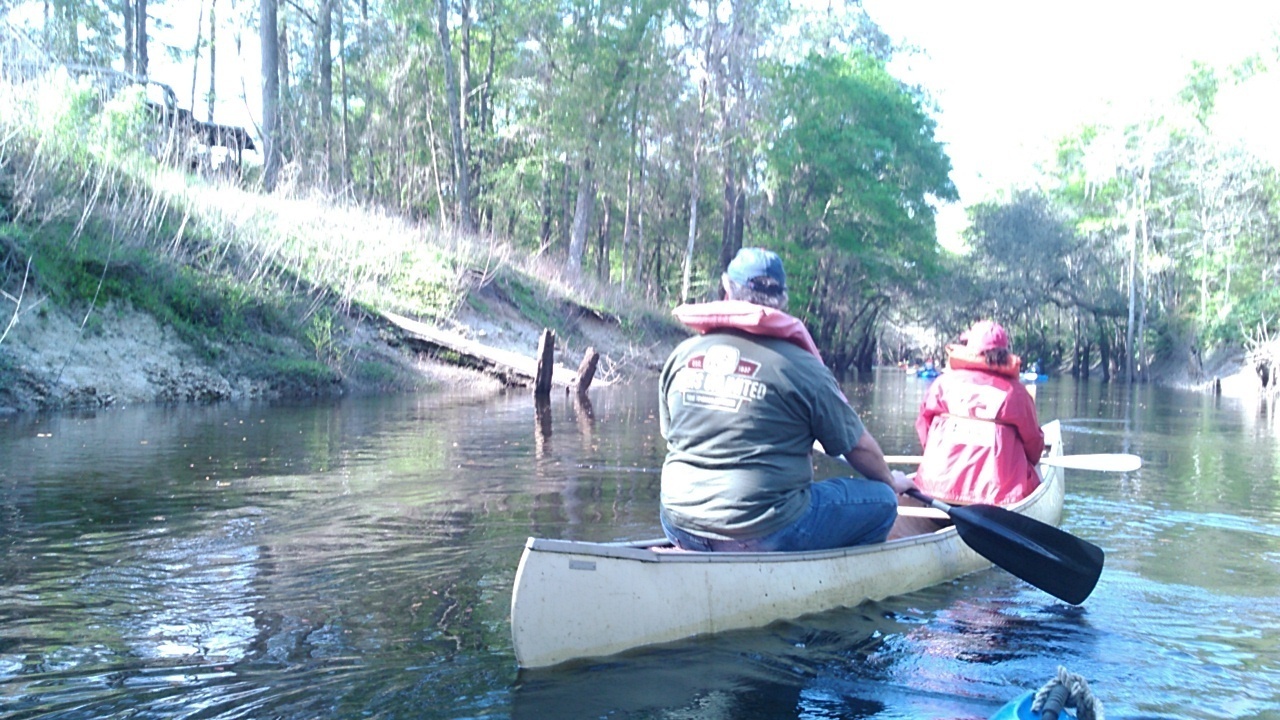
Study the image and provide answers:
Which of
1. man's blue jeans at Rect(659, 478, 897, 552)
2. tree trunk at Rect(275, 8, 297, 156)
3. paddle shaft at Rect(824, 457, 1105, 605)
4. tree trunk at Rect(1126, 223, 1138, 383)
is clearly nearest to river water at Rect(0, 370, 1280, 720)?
paddle shaft at Rect(824, 457, 1105, 605)

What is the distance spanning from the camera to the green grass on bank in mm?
15555

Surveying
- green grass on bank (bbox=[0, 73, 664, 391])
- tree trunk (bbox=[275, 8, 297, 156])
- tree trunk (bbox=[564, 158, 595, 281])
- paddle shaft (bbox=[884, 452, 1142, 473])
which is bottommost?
paddle shaft (bbox=[884, 452, 1142, 473])

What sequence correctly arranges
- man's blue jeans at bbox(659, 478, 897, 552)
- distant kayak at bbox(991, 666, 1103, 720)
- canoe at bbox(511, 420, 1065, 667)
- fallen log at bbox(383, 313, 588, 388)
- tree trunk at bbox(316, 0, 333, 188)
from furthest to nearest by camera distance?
tree trunk at bbox(316, 0, 333, 188), fallen log at bbox(383, 313, 588, 388), man's blue jeans at bbox(659, 478, 897, 552), canoe at bbox(511, 420, 1065, 667), distant kayak at bbox(991, 666, 1103, 720)

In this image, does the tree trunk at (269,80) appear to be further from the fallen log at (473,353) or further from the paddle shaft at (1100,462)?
the paddle shaft at (1100,462)

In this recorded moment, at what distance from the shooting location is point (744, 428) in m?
4.76

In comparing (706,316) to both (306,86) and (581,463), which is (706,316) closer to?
(581,463)

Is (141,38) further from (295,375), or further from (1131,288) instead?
(1131,288)

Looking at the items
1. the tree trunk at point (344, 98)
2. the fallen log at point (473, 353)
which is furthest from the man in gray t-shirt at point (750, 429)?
the tree trunk at point (344, 98)

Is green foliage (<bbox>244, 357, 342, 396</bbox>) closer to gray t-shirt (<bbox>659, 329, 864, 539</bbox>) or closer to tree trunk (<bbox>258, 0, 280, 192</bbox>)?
tree trunk (<bbox>258, 0, 280, 192</bbox>)

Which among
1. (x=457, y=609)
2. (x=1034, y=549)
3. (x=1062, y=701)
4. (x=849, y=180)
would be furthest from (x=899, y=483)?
(x=849, y=180)

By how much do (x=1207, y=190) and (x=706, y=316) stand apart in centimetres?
3918

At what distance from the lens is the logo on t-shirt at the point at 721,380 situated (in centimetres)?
472

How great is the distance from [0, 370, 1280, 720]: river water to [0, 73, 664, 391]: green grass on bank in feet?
18.8

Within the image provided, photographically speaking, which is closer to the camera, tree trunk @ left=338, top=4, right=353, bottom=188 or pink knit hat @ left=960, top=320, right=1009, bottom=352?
pink knit hat @ left=960, top=320, right=1009, bottom=352
